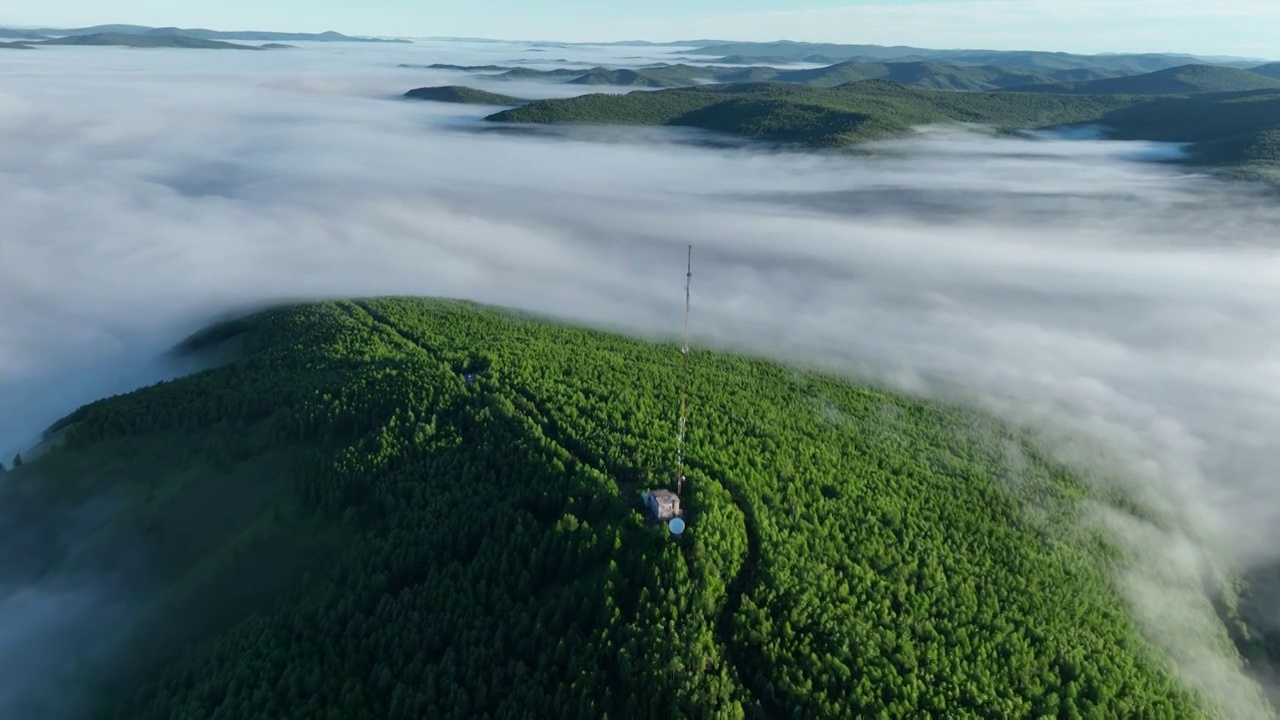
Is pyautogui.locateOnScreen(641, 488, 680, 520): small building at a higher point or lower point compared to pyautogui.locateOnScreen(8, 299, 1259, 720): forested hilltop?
higher

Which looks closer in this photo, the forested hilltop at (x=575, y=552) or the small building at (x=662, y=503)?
the forested hilltop at (x=575, y=552)

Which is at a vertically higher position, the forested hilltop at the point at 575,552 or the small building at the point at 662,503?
the small building at the point at 662,503

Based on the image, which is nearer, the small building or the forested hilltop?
the forested hilltop

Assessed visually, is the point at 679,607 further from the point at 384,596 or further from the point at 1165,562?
the point at 1165,562

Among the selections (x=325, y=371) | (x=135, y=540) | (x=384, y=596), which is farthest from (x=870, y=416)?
(x=135, y=540)
